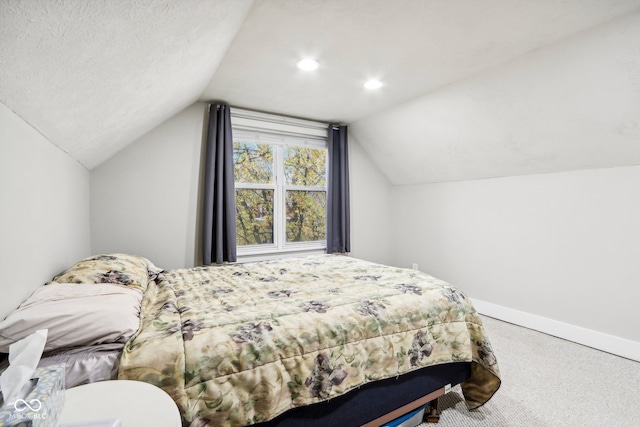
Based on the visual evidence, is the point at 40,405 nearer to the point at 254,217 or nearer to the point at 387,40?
the point at 387,40

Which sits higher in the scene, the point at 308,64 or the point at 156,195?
the point at 308,64

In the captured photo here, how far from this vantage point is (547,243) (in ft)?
9.41

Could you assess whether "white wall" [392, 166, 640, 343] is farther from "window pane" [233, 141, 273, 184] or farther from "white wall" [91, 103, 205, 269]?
"white wall" [91, 103, 205, 269]

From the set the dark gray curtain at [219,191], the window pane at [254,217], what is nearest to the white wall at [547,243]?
the window pane at [254,217]

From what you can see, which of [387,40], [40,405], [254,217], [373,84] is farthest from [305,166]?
[40,405]

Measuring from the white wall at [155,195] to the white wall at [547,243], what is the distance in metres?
2.93

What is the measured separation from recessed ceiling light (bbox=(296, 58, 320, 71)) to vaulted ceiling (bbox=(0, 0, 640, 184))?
0.06 metres

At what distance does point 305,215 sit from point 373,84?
1898mm

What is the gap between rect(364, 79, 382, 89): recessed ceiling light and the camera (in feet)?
8.78

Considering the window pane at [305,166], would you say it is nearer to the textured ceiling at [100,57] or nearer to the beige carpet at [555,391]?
the textured ceiling at [100,57]

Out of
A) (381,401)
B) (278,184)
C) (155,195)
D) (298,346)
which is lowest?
(381,401)

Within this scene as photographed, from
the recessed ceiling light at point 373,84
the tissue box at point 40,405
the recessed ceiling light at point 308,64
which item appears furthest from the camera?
the recessed ceiling light at point 373,84

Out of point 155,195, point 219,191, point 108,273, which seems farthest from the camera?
point 219,191

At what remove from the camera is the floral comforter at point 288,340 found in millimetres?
1086
